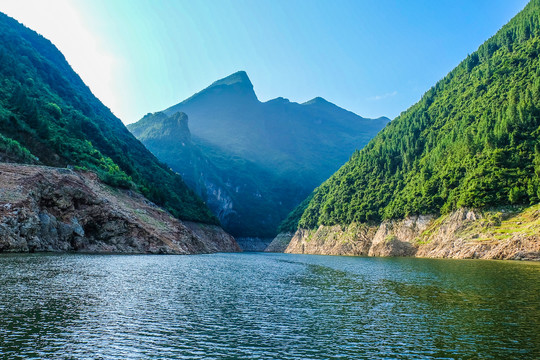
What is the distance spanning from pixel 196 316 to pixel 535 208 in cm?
9098

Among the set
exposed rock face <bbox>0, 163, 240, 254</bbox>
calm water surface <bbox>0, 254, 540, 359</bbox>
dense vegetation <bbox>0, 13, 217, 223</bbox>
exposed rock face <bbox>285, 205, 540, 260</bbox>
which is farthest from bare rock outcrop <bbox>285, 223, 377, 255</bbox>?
calm water surface <bbox>0, 254, 540, 359</bbox>

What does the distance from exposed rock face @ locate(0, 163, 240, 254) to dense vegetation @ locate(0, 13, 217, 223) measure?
31.2 ft

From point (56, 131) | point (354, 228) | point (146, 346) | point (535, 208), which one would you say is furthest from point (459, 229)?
point (56, 131)

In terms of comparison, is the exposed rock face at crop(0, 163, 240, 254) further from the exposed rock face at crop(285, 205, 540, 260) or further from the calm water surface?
the exposed rock face at crop(285, 205, 540, 260)

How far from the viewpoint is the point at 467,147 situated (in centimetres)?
12525

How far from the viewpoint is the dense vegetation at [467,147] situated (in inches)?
4053

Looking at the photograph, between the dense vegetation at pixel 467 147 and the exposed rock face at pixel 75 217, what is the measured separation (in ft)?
271

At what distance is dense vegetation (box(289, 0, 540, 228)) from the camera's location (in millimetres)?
102938

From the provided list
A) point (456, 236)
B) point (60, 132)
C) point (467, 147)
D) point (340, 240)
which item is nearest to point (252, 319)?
point (456, 236)

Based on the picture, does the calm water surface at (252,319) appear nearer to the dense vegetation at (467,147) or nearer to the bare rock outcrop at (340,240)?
Answer: the dense vegetation at (467,147)

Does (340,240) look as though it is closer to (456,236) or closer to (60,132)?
(456,236)

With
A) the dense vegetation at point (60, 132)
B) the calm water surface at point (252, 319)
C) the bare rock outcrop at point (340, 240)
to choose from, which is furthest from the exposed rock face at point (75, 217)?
the bare rock outcrop at point (340, 240)

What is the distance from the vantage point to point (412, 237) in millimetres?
121500

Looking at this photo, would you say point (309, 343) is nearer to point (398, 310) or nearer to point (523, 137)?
point (398, 310)
